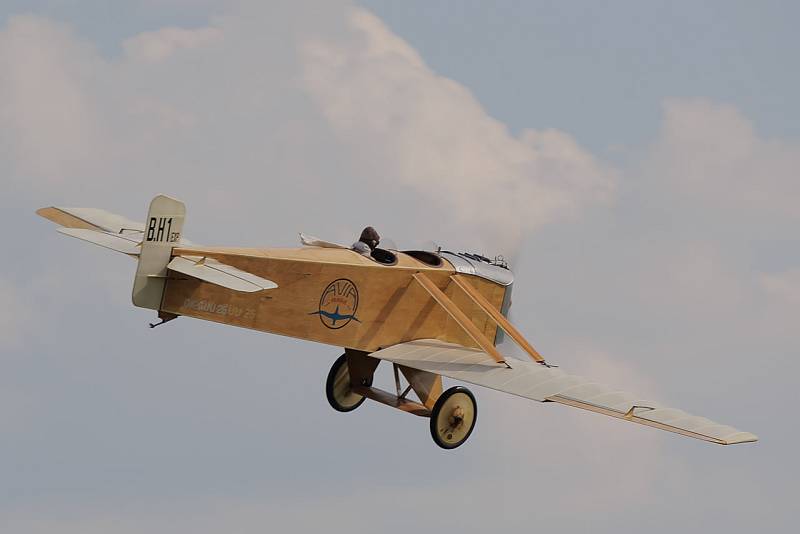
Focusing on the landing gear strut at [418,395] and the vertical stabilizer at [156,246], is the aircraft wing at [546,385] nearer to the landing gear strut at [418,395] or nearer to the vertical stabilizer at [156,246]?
the landing gear strut at [418,395]

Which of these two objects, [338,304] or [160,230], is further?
[338,304]

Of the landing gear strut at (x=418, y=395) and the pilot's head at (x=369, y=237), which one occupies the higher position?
the pilot's head at (x=369, y=237)

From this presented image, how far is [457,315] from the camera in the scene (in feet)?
62.0

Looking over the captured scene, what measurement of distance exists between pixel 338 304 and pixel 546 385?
114 inches

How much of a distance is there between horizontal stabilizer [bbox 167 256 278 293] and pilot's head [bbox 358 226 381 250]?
8.09 feet

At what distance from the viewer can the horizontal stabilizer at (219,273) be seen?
16.1m

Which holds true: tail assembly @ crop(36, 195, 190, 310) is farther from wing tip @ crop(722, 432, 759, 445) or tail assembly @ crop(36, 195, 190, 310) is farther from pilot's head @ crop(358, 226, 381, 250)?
wing tip @ crop(722, 432, 759, 445)

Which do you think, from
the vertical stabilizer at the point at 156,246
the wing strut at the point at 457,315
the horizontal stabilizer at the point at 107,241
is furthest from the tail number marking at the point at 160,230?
the wing strut at the point at 457,315

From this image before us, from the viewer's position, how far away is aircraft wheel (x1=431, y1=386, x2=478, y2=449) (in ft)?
60.7

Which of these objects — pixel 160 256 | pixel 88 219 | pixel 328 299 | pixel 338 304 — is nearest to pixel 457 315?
pixel 338 304

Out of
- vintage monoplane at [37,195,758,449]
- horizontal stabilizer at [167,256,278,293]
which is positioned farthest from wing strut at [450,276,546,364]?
horizontal stabilizer at [167,256,278,293]

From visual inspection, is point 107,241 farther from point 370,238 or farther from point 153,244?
point 370,238

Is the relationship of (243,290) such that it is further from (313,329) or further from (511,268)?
(511,268)

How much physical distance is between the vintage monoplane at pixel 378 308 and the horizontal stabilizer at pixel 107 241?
2 centimetres
